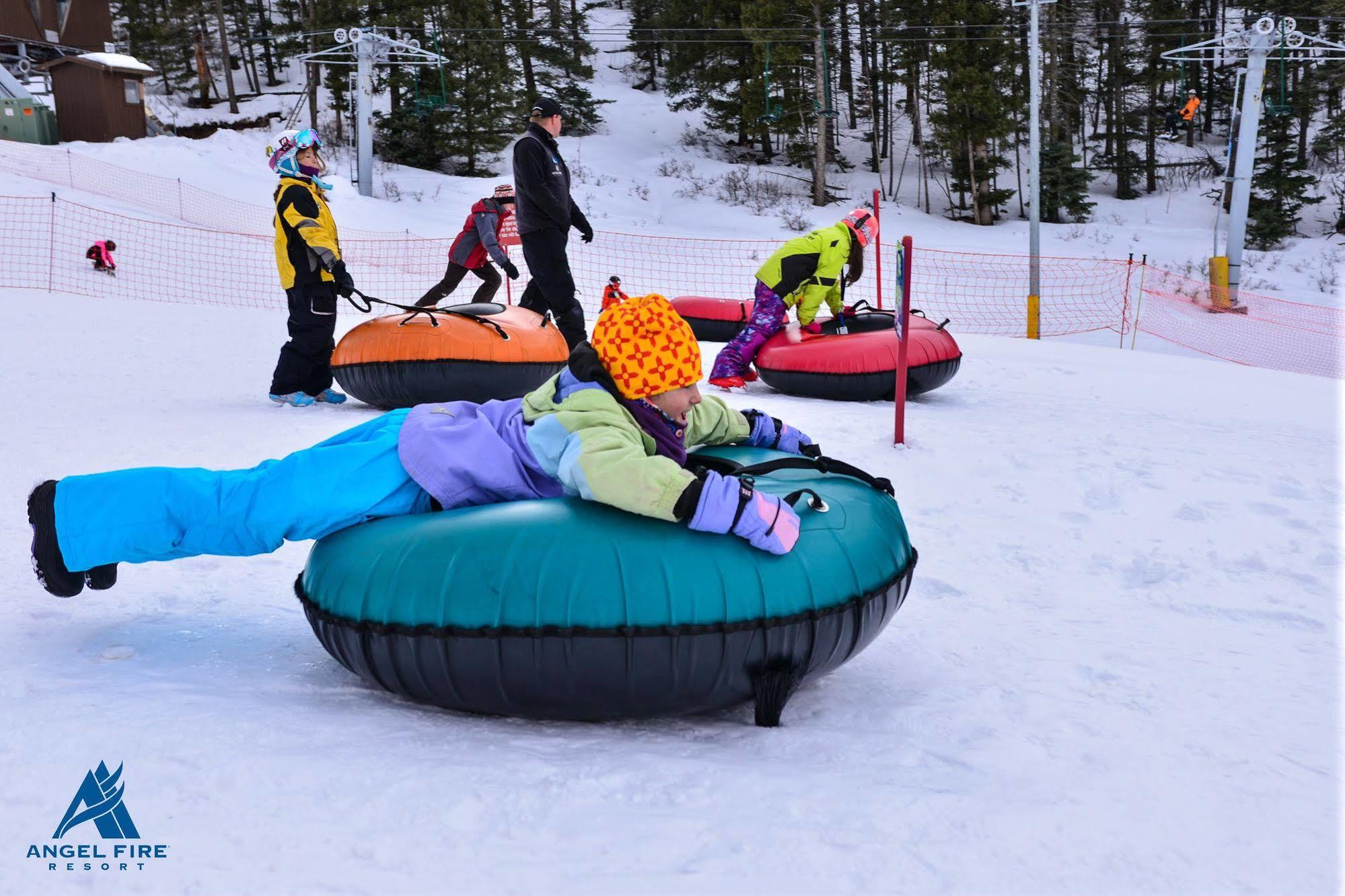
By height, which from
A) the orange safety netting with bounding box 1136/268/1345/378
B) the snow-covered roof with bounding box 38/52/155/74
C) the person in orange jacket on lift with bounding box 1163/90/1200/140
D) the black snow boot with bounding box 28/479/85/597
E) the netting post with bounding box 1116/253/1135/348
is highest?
the snow-covered roof with bounding box 38/52/155/74

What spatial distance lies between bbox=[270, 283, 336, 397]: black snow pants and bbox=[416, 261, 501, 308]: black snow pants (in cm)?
112

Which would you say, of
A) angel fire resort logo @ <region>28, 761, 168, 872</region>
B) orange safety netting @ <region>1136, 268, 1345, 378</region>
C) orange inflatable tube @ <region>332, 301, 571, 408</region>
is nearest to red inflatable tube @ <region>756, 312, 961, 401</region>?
orange inflatable tube @ <region>332, 301, 571, 408</region>

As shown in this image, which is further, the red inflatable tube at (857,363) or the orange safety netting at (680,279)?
the orange safety netting at (680,279)

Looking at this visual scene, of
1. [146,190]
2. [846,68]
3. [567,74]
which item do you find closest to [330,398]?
[146,190]

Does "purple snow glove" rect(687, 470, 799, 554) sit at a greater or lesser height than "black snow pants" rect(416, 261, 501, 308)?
lesser

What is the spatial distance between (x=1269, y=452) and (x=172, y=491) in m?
5.11

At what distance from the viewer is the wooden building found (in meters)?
21.9

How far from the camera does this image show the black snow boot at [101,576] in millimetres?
2574

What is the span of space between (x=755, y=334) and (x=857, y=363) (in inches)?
33.9

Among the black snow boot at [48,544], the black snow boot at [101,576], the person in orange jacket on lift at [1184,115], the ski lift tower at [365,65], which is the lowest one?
the black snow boot at [101,576]

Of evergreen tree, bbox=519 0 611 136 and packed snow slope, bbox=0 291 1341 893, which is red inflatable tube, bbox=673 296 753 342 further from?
evergreen tree, bbox=519 0 611 136

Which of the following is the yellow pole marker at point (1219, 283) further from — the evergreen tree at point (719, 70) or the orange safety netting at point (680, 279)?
the evergreen tree at point (719, 70)

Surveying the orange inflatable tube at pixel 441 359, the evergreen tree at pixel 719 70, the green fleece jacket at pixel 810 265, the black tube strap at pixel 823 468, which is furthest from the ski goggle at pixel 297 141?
the evergreen tree at pixel 719 70

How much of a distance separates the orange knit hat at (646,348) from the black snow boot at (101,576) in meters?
1.32
